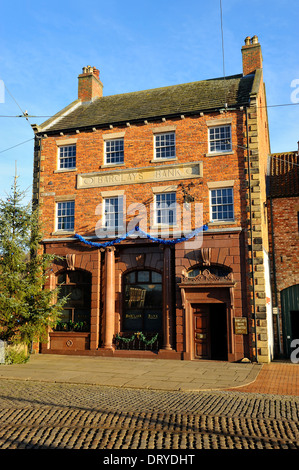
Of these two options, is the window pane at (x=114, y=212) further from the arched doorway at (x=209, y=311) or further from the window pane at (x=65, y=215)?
the arched doorway at (x=209, y=311)

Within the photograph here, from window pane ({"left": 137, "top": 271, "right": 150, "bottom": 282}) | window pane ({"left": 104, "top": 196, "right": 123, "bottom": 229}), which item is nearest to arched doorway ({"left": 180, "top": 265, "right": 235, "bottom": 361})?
window pane ({"left": 137, "top": 271, "right": 150, "bottom": 282})

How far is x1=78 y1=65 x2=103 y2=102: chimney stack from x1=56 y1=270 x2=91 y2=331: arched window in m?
10.2

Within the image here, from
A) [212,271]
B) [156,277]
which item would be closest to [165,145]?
[156,277]

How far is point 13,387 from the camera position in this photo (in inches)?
439

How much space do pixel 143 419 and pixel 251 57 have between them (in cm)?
1801

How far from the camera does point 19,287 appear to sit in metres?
16.0

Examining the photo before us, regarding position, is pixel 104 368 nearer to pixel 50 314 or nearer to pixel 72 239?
pixel 50 314

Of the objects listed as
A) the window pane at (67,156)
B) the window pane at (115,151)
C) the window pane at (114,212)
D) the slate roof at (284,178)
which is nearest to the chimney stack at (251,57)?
the slate roof at (284,178)

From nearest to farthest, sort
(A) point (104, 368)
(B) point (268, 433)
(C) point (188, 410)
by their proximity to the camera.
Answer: (B) point (268, 433) < (C) point (188, 410) < (A) point (104, 368)

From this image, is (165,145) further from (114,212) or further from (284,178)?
(284,178)

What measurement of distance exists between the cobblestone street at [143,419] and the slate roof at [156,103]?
12616 millimetres

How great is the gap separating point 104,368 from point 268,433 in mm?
8404
